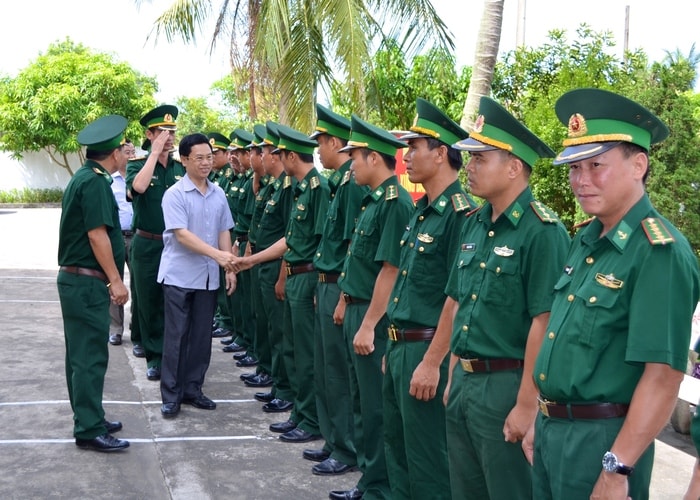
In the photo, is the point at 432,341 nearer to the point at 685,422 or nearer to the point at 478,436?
the point at 478,436

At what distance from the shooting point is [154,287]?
7262 mm

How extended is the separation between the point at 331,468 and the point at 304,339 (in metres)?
1.02

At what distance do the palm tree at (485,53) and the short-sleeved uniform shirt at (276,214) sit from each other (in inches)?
132

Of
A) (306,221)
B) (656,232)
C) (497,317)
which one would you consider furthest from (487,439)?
(306,221)

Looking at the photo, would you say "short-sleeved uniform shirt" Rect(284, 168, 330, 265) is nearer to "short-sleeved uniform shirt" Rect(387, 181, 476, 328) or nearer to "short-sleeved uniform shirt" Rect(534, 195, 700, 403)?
"short-sleeved uniform shirt" Rect(387, 181, 476, 328)

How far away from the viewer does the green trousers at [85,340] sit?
206 inches

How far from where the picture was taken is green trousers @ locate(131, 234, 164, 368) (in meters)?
7.21

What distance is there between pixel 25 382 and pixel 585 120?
5778 mm

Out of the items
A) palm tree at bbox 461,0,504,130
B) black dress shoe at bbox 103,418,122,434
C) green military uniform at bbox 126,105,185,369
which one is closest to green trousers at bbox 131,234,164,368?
green military uniform at bbox 126,105,185,369

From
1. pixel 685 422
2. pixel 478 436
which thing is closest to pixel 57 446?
pixel 478 436

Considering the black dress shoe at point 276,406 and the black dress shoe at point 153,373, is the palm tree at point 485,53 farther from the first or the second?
the black dress shoe at point 153,373

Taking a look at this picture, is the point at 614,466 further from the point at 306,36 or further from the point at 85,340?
the point at 306,36

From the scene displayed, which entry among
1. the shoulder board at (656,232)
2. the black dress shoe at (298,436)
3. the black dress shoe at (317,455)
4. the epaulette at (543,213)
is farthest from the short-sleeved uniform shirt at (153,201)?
the shoulder board at (656,232)

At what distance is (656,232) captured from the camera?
2418mm
